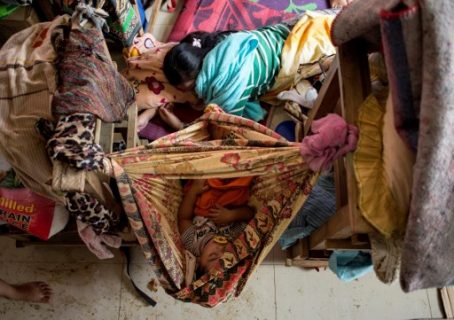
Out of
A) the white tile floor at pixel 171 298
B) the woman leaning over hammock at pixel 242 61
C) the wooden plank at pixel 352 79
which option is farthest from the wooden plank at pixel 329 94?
the white tile floor at pixel 171 298

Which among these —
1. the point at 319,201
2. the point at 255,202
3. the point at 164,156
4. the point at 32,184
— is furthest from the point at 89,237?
the point at 319,201

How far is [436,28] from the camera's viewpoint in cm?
53

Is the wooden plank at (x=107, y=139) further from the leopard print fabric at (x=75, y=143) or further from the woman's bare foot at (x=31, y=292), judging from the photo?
the woman's bare foot at (x=31, y=292)

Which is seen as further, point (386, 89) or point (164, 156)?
point (164, 156)

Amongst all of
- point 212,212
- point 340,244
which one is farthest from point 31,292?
point 340,244

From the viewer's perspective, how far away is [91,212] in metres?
0.98

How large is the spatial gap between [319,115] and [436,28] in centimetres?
71

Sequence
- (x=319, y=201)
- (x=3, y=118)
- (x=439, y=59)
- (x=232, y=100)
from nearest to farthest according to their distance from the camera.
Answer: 1. (x=439, y=59)
2. (x=3, y=118)
3. (x=319, y=201)
4. (x=232, y=100)

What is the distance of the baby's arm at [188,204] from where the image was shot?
1.29m

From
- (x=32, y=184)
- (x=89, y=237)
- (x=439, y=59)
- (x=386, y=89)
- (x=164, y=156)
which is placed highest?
(x=439, y=59)

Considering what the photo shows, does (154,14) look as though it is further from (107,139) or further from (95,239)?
(95,239)

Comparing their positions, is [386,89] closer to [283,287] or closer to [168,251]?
[168,251]

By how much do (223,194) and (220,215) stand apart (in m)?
0.07

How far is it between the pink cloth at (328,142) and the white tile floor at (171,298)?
2.57ft
